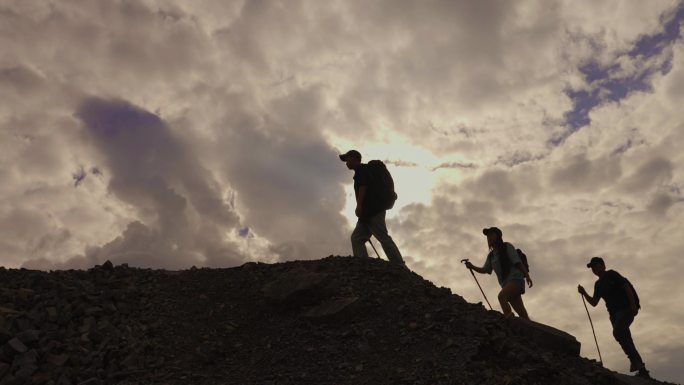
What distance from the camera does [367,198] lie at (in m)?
13.0

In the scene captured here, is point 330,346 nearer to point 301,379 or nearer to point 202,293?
point 301,379

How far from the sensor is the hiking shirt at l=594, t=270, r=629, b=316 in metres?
13.0

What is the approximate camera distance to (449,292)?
12.3 metres

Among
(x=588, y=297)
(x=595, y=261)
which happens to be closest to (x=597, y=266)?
(x=595, y=261)

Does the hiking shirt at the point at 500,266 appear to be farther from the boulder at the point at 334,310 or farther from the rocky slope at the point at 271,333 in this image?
the boulder at the point at 334,310

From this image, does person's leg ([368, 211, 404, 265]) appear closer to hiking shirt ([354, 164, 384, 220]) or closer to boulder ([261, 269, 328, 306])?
hiking shirt ([354, 164, 384, 220])

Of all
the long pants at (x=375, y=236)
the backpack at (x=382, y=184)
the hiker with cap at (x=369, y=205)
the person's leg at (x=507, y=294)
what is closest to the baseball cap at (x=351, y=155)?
the hiker with cap at (x=369, y=205)

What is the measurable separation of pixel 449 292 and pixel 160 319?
6354 mm

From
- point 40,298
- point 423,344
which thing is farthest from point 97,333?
point 423,344

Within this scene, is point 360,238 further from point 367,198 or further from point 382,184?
point 382,184

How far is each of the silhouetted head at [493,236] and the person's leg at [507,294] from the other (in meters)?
0.98

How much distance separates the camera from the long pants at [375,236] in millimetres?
12953

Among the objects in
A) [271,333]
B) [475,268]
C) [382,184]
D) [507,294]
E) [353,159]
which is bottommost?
[271,333]

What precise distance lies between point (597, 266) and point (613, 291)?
0.71 meters
